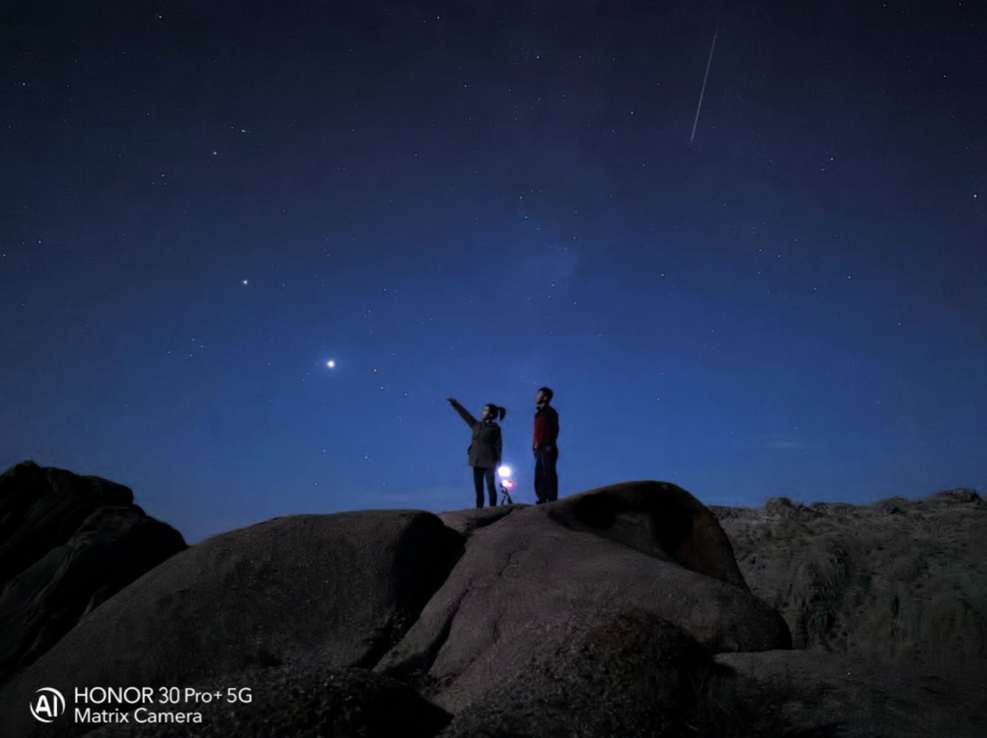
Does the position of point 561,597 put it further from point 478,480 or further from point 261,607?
point 478,480

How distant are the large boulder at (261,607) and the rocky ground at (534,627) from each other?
13mm

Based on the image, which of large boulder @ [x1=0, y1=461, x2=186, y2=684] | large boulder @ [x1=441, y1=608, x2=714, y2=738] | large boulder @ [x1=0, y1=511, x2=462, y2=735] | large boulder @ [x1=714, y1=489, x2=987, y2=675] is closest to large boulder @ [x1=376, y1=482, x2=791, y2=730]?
large boulder @ [x1=441, y1=608, x2=714, y2=738]

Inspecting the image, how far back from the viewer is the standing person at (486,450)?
8359 mm

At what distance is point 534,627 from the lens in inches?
128

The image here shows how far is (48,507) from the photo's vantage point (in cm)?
Result: 626

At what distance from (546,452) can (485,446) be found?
0.95 m

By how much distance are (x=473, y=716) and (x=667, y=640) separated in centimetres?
100

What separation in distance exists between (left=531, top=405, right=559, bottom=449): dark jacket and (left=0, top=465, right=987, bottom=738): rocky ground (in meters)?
1.97

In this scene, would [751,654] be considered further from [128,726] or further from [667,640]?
[128,726]

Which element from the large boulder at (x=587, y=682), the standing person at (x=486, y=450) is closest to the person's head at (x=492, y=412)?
the standing person at (x=486, y=450)

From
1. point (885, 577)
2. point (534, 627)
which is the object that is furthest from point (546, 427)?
point (534, 627)

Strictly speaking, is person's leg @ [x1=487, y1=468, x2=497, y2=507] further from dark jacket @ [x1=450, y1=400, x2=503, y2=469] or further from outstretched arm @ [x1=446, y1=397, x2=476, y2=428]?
outstretched arm @ [x1=446, y1=397, x2=476, y2=428]

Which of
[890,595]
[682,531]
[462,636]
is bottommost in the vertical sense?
[890,595]

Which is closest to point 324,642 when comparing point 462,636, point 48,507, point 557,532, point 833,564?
point 462,636
